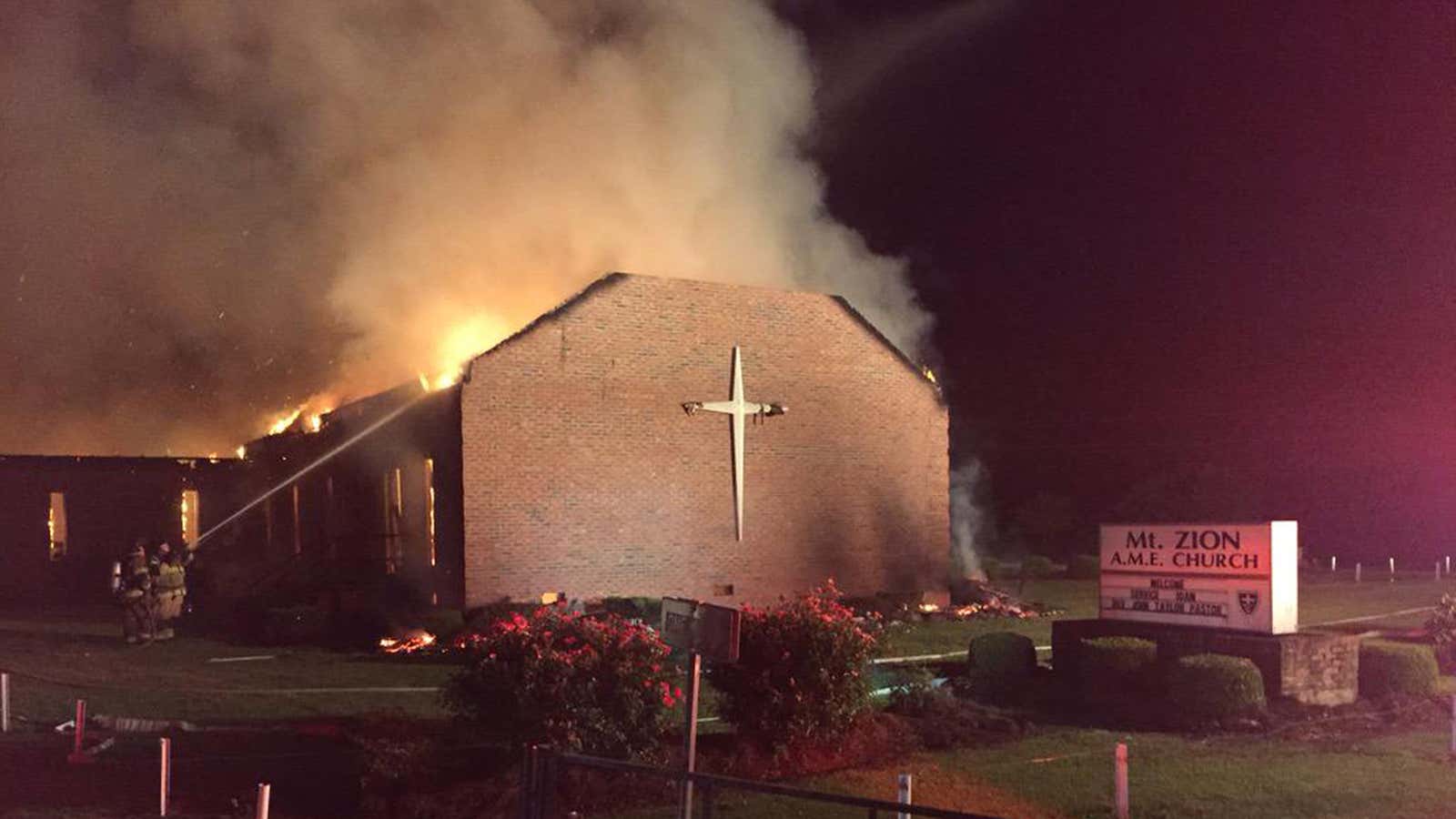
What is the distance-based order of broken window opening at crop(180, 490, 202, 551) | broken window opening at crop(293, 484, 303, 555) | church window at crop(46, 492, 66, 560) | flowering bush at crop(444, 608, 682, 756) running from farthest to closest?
broken window opening at crop(180, 490, 202, 551), church window at crop(46, 492, 66, 560), broken window opening at crop(293, 484, 303, 555), flowering bush at crop(444, 608, 682, 756)

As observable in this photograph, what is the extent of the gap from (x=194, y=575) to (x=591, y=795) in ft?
79.9

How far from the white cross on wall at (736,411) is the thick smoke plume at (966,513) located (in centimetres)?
1300

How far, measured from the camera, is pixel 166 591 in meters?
20.9

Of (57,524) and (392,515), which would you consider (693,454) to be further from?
(57,524)

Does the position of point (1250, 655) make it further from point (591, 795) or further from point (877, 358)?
point (877, 358)

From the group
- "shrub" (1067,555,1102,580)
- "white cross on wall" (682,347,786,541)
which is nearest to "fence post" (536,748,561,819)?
"white cross on wall" (682,347,786,541)

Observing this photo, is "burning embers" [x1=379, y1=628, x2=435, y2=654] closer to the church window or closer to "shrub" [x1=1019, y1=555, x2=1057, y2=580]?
the church window

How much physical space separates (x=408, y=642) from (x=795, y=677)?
1088 cm

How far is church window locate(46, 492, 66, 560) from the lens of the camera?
106 feet

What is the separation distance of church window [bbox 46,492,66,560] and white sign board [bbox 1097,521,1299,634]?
96.7 ft

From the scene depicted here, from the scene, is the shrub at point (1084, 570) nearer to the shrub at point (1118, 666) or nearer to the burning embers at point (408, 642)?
the shrub at point (1118, 666)

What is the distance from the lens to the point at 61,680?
599 inches

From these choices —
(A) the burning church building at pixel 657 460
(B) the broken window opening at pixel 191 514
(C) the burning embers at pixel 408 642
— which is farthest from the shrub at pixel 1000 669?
(B) the broken window opening at pixel 191 514

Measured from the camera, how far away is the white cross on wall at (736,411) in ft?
73.5
